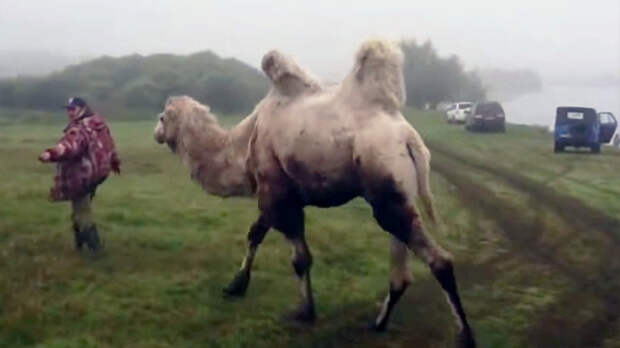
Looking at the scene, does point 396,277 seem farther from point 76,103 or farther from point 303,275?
point 76,103

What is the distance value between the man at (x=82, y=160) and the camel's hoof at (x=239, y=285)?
8.50 ft

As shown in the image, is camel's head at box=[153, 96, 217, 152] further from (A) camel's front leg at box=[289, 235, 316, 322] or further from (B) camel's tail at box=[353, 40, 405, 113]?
(B) camel's tail at box=[353, 40, 405, 113]

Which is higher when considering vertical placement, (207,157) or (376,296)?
(207,157)

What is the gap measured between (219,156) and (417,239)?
2.93 m

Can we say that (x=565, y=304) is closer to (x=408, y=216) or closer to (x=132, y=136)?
(x=408, y=216)

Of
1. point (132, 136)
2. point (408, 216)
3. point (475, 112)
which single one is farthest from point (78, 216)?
point (475, 112)

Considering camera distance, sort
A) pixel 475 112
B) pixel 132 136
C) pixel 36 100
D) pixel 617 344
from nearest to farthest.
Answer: pixel 617 344
pixel 132 136
pixel 475 112
pixel 36 100

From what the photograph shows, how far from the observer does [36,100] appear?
5144 cm

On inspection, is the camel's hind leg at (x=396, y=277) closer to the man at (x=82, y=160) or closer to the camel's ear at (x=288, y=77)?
the camel's ear at (x=288, y=77)

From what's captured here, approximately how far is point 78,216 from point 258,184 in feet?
11.3

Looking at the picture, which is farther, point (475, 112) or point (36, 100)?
point (36, 100)

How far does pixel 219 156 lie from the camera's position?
31.1 feet

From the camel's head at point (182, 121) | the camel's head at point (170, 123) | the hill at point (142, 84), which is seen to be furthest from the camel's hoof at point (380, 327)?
the hill at point (142, 84)

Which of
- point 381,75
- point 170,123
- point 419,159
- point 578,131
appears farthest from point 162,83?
point 419,159
